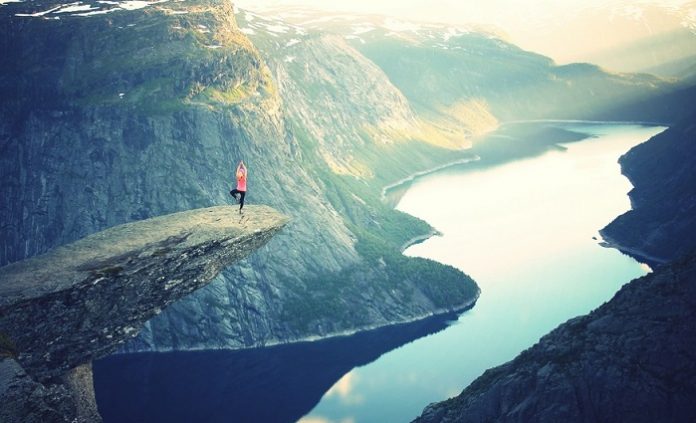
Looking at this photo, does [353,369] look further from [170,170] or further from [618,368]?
[618,368]

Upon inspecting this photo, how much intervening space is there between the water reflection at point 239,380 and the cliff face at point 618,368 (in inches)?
2049

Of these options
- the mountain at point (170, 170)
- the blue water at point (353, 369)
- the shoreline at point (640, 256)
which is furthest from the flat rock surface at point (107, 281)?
the shoreline at point (640, 256)

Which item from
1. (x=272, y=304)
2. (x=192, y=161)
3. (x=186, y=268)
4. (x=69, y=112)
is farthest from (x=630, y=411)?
(x=69, y=112)

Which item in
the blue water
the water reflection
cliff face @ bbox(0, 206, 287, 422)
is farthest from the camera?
the water reflection

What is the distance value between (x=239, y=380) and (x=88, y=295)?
102 m

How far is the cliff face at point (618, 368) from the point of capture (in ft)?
209

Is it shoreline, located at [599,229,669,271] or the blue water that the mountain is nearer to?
the blue water

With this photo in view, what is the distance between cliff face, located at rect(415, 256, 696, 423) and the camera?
63812 millimetres

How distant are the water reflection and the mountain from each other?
5.66 meters

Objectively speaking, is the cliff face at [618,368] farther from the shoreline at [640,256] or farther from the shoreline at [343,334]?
the shoreline at [640,256]

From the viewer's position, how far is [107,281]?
1545 inches

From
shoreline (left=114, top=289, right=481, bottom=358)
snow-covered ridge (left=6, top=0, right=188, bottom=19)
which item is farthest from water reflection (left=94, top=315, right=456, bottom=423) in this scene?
snow-covered ridge (left=6, top=0, right=188, bottom=19)

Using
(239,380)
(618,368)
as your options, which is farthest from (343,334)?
(618,368)

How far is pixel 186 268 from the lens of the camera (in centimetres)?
4384
